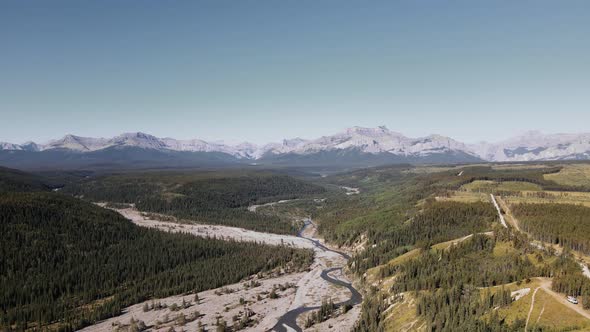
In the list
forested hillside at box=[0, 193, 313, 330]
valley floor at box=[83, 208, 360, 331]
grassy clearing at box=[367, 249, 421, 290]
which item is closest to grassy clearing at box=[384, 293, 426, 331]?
valley floor at box=[83, 208, 360, 331]

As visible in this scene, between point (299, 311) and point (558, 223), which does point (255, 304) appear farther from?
point (558, 223)

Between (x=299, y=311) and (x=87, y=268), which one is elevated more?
(x=87, y=268)

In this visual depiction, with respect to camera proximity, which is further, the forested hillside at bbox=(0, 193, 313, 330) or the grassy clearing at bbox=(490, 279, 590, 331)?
the forested hillside at bbox=(0, 193, 313, 330)

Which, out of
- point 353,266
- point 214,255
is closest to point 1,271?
point 214,255

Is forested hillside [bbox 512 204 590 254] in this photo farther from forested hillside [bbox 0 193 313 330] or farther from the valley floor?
forested hillside [bbox 0 193 313 330]

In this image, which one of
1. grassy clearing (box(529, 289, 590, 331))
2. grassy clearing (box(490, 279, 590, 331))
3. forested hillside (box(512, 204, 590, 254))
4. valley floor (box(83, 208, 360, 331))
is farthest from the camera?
forested hillside (box(512, 204, 590, 254))

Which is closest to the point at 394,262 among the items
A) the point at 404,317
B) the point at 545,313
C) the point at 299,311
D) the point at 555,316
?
the point at 299,311

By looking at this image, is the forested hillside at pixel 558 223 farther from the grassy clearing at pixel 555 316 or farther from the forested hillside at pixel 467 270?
the grassy clearing at pixel 555 316

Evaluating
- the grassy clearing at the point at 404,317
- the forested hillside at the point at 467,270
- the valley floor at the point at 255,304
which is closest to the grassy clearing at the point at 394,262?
the forested hillside at the point at 467,270
